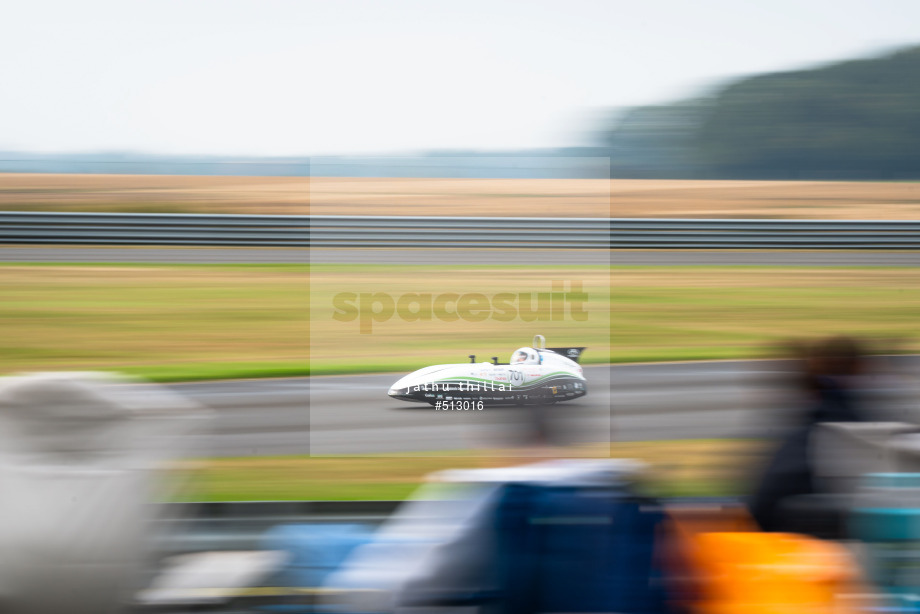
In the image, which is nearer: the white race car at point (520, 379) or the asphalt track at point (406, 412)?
the white race car at point (520, 379)

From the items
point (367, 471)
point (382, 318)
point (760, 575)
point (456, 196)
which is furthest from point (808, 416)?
point (456, 196)

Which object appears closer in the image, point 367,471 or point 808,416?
point 808,416

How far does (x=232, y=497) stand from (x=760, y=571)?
3.04 metres

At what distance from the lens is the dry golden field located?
13.6 meters

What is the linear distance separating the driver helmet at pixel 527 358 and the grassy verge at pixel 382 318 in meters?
2.65

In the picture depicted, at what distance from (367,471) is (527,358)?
118 centimetres

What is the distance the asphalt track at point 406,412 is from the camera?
5.41 meters

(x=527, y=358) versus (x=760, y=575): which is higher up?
(x=527, y=358)

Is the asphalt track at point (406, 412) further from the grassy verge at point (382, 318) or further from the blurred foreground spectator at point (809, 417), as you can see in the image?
the blurred foreground spectator at point (809, 417)

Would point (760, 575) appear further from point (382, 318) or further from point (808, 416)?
point (382, 318)

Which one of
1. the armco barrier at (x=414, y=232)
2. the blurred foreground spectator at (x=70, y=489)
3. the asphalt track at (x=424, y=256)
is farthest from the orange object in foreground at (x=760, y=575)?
the armco barrier at (x=414, y=232)

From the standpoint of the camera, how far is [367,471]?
4.83 metres

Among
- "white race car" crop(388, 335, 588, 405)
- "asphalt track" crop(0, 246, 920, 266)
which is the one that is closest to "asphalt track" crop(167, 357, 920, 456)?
"white race car" crop(388, 335, 588, 405)

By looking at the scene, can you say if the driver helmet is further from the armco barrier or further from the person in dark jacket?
the armco barrier
